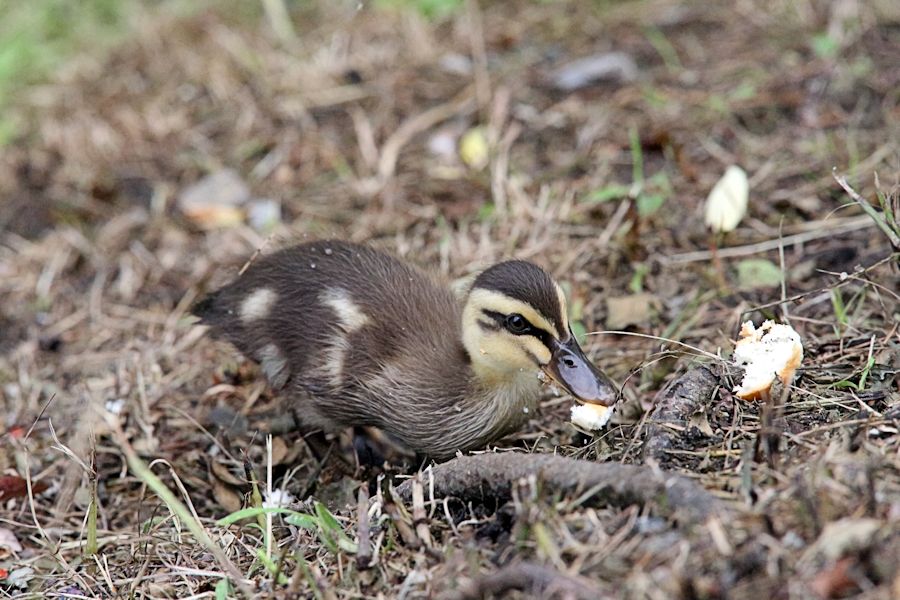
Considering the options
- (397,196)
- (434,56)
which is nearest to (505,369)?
(397,196)

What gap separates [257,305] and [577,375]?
1.05 m

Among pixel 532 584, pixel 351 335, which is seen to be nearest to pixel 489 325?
pixel 351 335

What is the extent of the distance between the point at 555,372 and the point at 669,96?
236cm

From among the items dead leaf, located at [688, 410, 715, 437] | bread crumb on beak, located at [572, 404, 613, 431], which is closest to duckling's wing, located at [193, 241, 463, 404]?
bread crumb on beak, located at [572, 404, 613, 431]

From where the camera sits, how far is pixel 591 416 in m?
2.66

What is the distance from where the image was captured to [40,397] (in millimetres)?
3596

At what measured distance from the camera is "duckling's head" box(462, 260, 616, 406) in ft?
8.62

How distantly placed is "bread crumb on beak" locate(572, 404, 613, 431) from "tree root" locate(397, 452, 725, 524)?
41 cm

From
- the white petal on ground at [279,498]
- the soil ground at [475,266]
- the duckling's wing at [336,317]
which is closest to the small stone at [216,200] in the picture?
the soil ground at [475,266]

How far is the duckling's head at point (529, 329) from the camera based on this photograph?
8.62 ft

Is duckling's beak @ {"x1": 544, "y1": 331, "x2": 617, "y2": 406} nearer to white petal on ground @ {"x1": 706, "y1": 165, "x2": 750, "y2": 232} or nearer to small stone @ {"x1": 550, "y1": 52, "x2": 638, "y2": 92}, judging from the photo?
white petal on ground @ {"x1": 706, "y1": 165, "x2": 750, "y2": 232}

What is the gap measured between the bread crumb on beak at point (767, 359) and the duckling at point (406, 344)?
36cm

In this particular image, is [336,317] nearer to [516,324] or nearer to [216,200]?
[516,324]

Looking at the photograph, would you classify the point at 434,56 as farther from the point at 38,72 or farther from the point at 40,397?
the point at 40,397
